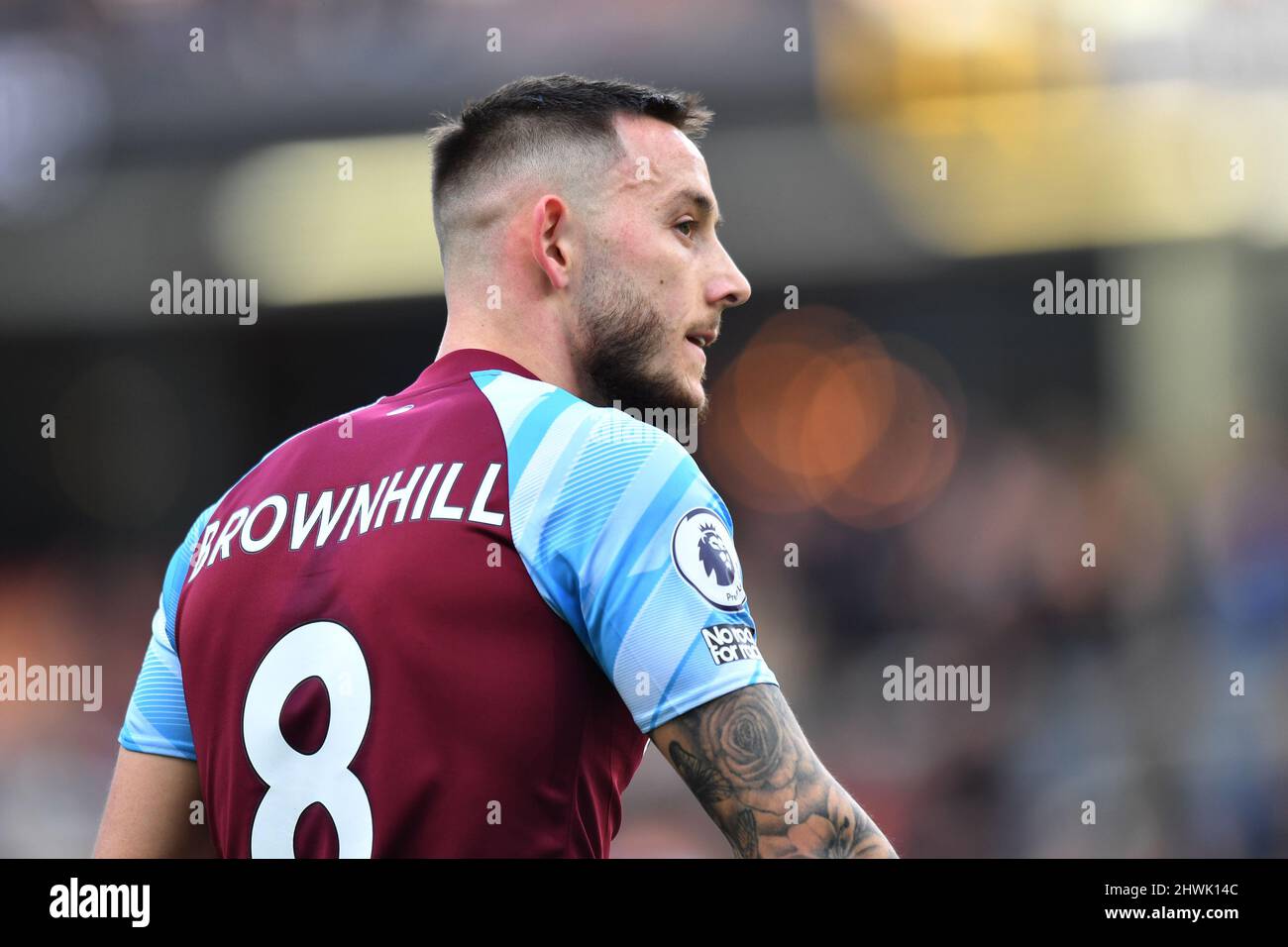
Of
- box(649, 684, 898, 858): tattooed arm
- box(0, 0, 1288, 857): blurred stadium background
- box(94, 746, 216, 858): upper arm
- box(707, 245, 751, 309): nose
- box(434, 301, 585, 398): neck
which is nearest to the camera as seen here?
box(649, 684, 898, 858): tattooed arm

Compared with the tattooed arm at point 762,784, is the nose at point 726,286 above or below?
above

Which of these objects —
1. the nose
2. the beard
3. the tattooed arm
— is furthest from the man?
the nose

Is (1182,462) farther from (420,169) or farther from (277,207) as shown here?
(277,207)

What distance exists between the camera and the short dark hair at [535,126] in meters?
2.74

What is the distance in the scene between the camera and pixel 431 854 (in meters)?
2.06

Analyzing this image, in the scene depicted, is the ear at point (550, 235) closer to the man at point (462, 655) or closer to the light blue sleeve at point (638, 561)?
the man at point (462, 655)

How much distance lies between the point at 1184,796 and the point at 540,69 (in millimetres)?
6531

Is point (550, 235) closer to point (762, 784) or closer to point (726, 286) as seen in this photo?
point (726, 286)

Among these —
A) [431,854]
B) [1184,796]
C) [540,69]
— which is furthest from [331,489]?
[540,69]

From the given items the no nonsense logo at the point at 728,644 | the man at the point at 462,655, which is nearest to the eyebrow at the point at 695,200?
the man at the point at 462,655

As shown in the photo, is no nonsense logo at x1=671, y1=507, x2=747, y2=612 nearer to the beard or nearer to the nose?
the beard

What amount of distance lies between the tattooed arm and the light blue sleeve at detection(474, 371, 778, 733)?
37 millimetres

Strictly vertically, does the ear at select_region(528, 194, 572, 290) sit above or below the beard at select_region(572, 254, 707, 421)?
above

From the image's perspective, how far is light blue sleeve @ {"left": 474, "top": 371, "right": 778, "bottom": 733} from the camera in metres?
1.99
